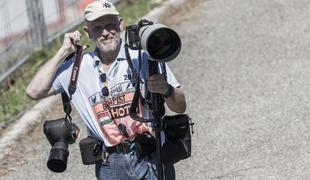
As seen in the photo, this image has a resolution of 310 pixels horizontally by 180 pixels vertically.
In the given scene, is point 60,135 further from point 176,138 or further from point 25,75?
point 25,75

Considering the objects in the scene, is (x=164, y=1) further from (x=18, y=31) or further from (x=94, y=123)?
(x=94, y=123)

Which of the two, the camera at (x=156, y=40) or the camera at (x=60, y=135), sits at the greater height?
the camera at (x=156, y=40)

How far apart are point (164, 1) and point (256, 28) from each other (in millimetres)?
1662

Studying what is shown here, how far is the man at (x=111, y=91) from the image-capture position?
3928 mm

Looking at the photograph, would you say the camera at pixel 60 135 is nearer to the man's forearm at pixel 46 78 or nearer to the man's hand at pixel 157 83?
the man's forearm at pixel 46 78

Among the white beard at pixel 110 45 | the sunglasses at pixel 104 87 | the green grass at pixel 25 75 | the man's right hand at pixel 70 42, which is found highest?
the green grass at pixel 25 75

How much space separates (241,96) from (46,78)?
3.09 m

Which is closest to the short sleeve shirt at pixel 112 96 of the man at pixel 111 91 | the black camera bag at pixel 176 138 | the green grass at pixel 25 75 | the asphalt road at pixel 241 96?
the man at pixel 111 91

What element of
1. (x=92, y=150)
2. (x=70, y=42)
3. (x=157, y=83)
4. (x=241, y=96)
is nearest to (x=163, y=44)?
(x=157, y=83)

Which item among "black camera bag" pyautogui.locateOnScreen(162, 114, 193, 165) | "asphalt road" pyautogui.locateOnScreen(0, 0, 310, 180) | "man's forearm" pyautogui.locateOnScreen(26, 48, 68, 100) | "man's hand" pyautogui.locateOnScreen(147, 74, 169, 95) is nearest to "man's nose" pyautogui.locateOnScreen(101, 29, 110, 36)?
"man's forearm" pyautogui.locateOnScreen(26, 48, 68, 100)

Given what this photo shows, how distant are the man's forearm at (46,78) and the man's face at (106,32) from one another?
195mm

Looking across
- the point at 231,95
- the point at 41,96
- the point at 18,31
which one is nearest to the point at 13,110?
the point at 18,31

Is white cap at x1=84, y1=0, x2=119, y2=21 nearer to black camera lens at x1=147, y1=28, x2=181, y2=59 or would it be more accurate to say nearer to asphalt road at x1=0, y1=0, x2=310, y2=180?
black camera lens at x1=147, y1=28, x2=181, y2=59

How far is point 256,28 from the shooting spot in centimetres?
847
